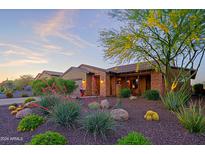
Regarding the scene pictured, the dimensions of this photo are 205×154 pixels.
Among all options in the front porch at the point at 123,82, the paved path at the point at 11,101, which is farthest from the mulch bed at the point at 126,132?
the front porch at the point at 123,82

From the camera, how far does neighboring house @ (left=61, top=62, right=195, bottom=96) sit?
11.3 meters

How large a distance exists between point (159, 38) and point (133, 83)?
8.32 m

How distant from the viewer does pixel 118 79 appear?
14.8 metres

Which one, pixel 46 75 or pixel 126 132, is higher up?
pixel 46 75

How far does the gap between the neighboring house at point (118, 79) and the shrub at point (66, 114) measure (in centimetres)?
522

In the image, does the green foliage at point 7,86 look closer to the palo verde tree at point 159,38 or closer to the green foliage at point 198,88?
the palo verde tree at point 159,38

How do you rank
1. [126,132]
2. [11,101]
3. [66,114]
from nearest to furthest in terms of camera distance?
[126,132], [66,114], [11,101]

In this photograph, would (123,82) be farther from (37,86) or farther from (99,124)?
(99,124)

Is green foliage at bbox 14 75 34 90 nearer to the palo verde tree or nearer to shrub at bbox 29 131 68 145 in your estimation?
shrub at bbox 29 131 68 145

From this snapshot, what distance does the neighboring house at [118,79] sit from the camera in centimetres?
1131

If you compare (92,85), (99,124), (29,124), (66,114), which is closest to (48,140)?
(66,114)

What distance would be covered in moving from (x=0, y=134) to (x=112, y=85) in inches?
408

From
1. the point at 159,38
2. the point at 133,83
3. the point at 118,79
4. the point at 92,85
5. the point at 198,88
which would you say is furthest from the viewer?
the point at 133,83
